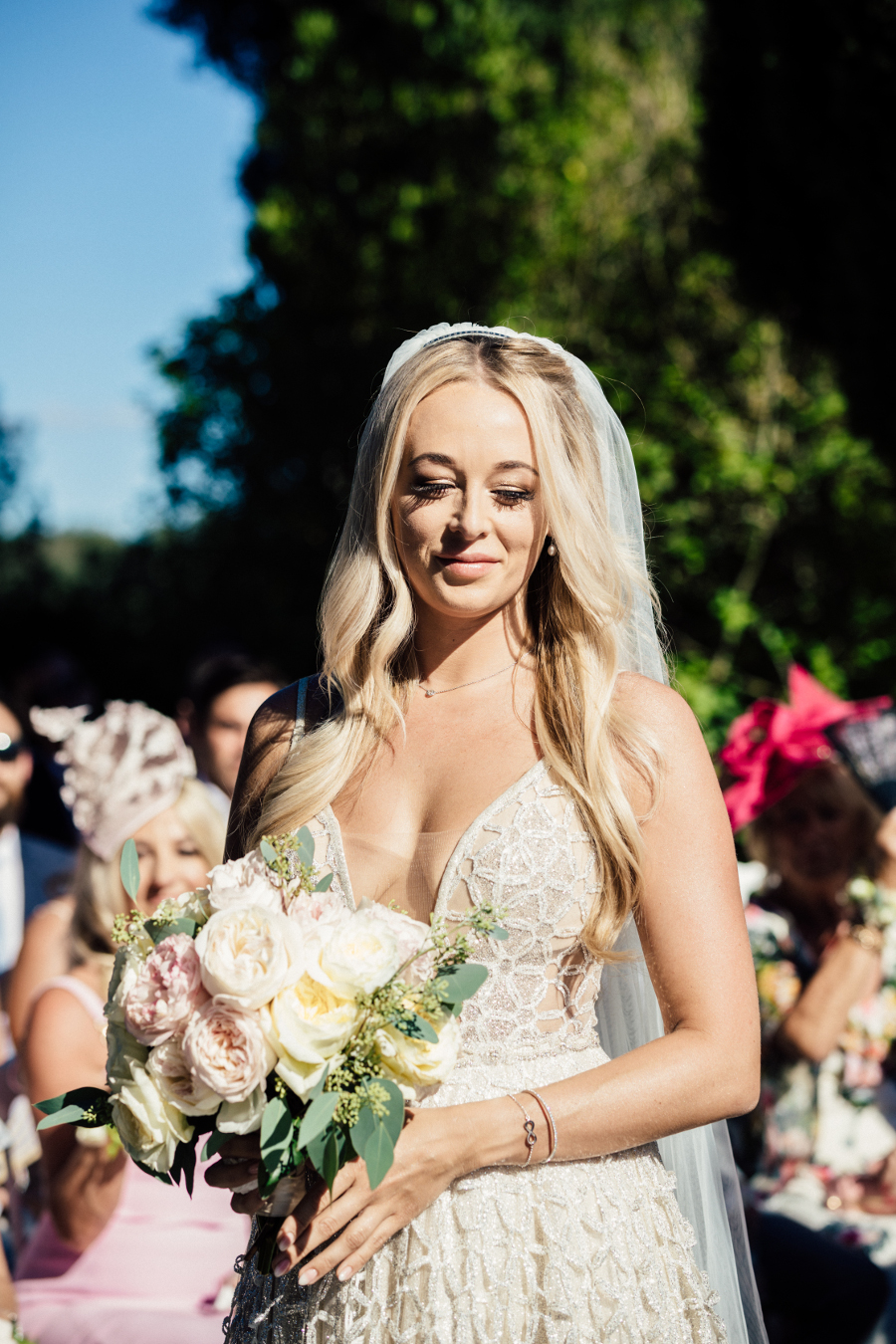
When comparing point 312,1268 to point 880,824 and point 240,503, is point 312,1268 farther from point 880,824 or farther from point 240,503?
point 240,503

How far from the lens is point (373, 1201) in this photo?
65.4 inches

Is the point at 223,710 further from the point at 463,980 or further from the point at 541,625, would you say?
the point at 463,980

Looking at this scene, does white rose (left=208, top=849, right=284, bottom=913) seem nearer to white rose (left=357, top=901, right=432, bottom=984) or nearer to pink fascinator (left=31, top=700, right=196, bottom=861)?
white rose (left=357, top=901, right=432, bottom=984)

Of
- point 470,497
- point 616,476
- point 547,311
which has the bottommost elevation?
point 470,497

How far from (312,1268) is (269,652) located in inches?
399

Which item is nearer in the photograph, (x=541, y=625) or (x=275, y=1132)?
(x=275, y=1132)

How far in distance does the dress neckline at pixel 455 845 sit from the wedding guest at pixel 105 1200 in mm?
1273

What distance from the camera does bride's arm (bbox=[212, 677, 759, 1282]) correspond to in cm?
165

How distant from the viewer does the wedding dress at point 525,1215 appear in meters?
1.81

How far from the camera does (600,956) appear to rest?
2.01 metres

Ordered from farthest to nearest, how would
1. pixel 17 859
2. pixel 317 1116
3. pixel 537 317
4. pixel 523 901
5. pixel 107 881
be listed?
1. pixel 537 317
2. pixel 17 859
3. pixel 107 881
4. pixel 523 901
5. pixel 317 1116

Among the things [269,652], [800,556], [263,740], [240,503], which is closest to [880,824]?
[263,740]

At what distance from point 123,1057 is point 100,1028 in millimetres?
1671

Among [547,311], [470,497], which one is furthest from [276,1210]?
[547,311]
